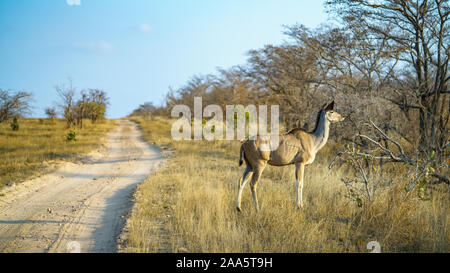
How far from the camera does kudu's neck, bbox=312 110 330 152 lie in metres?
5.64

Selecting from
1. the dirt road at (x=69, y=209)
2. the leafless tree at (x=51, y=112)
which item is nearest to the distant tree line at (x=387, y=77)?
the dirt road at (x=69, y=209)

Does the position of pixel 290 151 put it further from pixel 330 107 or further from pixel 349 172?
pixel 349 172

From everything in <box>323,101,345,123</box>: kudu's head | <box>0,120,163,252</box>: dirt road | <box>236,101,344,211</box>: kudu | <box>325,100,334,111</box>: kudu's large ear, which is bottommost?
<box>0,120,163,252</box>: dirt road

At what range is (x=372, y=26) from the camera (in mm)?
9664

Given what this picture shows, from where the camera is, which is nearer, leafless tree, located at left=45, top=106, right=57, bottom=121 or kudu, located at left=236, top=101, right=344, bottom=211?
kudu, located at left=236, top=101, right=344, bottom=211

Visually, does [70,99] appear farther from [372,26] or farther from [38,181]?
[372,26]

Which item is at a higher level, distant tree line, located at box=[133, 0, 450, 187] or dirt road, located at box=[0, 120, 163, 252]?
distant tree line, located at box=[133, 0, 450, 187]

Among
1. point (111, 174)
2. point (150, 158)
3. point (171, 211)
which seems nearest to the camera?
point (171, 211)

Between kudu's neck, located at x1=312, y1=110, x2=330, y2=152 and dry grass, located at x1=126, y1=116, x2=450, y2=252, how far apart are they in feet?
4.63

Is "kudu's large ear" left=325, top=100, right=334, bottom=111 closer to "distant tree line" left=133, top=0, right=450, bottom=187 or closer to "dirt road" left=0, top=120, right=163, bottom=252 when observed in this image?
"distant tree line" left=133, top=0, right=450, bottom=187

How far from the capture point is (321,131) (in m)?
5.67

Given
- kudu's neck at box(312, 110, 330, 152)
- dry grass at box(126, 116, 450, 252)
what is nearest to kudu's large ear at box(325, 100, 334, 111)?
kudu's neck at box(312, 110, 330, 152)
